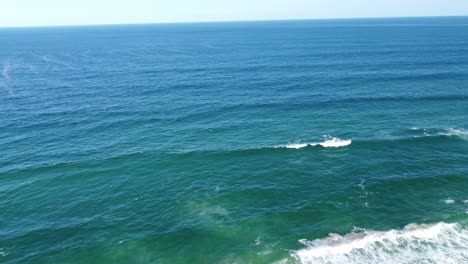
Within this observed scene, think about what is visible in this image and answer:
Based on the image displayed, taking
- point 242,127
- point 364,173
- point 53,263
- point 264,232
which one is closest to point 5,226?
point 53,263

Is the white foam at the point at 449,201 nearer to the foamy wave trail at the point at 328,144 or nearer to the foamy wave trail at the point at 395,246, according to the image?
the foamy wave trail at the point at 395,246

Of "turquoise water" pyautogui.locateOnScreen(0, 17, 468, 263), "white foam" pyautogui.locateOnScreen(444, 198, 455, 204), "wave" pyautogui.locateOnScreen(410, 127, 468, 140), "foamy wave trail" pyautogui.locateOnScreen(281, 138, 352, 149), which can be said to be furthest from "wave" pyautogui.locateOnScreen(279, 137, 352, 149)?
"white foam" pyautogui.locateOnScreen(444, 198, 455, 204)

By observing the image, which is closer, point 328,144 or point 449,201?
point 449,201

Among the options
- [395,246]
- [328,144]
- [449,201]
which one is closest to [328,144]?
[328,144]

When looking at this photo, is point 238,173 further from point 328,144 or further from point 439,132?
point 439,132

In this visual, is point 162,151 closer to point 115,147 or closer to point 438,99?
point 115,147

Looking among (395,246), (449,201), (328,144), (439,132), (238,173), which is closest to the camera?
(395,246)

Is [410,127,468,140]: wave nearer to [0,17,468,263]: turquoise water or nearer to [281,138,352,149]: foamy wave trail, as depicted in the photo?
[0,17,468,263]: turquoise water
